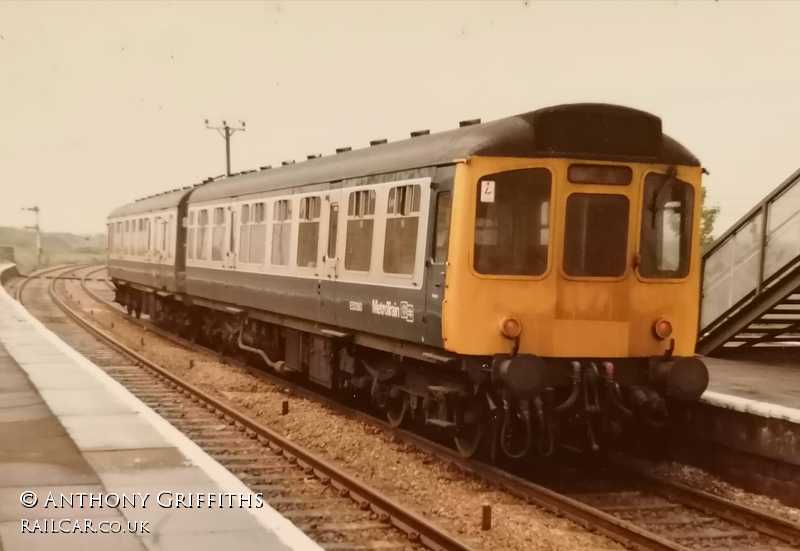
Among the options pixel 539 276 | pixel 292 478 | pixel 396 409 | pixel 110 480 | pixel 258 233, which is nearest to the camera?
pixel 110 480

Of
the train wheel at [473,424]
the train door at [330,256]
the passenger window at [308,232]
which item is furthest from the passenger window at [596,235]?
the passenger window at [308,232]

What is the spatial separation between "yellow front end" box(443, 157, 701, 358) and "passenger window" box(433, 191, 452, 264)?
23 centimetres

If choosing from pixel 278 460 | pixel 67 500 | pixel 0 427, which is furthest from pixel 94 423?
pixel 67 500

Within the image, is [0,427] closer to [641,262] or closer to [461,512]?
[461,512]

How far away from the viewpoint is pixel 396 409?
12.5 m

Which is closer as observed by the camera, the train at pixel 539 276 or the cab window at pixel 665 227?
the train at pixel 539 276

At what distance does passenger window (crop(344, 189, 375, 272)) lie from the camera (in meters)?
12.1

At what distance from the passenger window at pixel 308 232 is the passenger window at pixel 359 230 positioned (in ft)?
3.99

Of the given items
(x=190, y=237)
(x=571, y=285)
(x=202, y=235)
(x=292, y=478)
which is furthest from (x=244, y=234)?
(x=571, y=285)

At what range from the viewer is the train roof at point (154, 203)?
23375 mm

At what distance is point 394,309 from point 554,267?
2.15 metres

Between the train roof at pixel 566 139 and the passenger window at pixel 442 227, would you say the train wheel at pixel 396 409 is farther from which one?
the train roof at pixel 566 139

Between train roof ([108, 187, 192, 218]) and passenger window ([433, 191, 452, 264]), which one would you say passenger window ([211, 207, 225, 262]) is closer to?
train roof ([108, 187, 192, 218])

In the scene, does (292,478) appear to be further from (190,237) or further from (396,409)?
(190,237)
